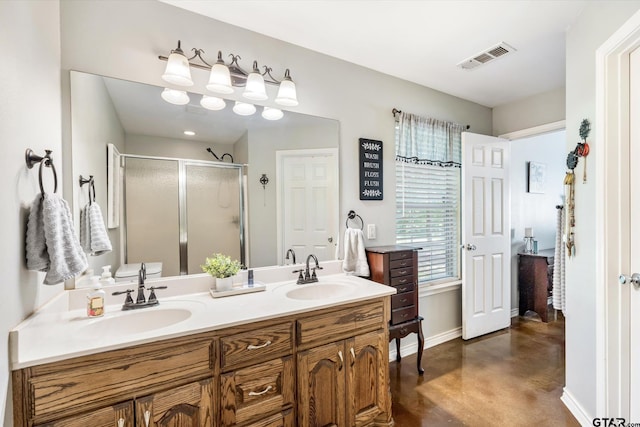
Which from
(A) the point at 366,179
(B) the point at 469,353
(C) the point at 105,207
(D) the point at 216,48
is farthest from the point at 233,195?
(B) the point at 469,353

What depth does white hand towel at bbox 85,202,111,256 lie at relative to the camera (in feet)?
4.87

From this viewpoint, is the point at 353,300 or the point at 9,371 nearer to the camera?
the point at 9,371

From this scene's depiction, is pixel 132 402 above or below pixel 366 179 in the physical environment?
below

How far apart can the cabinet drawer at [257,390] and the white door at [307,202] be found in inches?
31.8

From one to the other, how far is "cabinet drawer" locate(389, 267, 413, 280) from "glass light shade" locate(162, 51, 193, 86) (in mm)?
1856

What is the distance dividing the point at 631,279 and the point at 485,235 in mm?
1603

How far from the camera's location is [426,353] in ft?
8.96

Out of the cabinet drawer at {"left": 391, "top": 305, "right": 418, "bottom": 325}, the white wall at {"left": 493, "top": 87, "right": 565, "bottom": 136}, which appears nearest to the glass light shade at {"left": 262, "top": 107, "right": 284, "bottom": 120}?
the cabinet drawer at {"left": 391, "top": 305, "right": 418, "bottom": 325}

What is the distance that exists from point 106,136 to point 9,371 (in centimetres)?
115

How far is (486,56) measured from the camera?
230 centimetres

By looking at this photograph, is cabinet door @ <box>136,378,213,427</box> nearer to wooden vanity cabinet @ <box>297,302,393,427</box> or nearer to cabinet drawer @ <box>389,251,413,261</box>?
wooden vanity cabinet @ <box>297,302,393,427</box>

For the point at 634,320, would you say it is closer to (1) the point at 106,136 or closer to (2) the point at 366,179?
(2) the point at 366,179

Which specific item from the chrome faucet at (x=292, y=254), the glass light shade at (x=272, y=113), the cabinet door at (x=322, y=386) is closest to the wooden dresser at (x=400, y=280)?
the chrome faucet at (x=292, y=254)

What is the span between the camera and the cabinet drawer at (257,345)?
4.23ft
